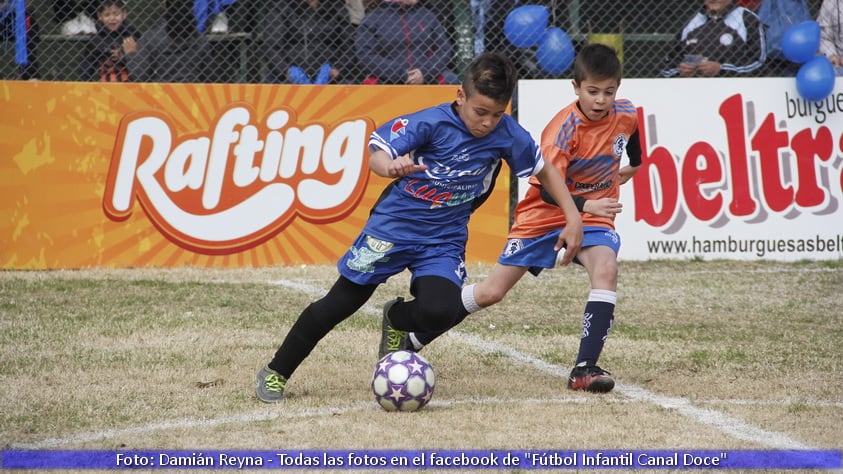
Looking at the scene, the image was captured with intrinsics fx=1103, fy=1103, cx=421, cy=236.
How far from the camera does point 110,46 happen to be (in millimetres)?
9648

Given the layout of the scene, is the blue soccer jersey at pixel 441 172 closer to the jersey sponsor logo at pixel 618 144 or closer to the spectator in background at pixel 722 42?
the jersey sponsor logo at pixel 618 144

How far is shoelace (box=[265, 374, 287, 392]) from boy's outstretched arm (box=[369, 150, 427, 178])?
1.08 meters

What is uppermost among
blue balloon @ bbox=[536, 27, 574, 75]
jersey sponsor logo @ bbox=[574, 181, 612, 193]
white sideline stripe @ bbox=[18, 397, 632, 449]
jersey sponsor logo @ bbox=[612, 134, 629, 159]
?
blue balloon @ bbox=[536, 27, 574, 75]

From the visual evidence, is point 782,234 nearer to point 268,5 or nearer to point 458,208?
point 268,5

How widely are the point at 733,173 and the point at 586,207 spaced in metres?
5.17

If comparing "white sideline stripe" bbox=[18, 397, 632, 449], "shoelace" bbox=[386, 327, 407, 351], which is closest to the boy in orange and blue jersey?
"shoelace" bbox=[386, 327, 407, 351]

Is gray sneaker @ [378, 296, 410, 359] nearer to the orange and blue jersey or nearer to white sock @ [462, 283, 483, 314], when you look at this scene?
white sock @ [462, 283, 483, 314]

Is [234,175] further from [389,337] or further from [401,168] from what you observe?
[401,168]

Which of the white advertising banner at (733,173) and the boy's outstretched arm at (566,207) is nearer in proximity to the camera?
the boy's outstretched arm at (566,207)

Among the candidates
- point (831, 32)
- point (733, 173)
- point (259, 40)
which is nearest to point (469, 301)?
point (259, 40)

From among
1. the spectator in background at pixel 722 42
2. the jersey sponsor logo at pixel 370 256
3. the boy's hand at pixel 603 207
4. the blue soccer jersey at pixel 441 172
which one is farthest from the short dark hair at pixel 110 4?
the boy's hand at pixel 603 207

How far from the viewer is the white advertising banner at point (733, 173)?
32.7 ft

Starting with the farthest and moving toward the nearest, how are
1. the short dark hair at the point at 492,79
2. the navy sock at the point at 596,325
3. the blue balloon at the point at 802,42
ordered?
the blue balloon at the point at 802,42
the navy sock at the point at 596,325
the short dark hair at the point at 492,79

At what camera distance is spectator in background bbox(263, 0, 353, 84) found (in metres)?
9.77
